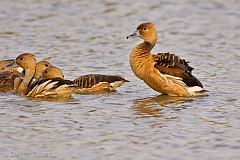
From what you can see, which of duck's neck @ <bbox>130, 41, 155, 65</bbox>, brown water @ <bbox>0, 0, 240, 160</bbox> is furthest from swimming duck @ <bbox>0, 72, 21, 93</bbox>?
duck's neck @ <bbox>130, 41, 155, 65</bbox>

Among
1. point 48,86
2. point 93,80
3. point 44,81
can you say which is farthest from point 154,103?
point 44,81

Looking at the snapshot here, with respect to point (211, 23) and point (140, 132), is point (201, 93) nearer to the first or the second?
point (140, 132)

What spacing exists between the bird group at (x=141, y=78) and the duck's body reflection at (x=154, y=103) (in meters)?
0.15

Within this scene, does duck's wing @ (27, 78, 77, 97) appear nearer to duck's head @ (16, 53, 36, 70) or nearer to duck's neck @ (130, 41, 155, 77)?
duck's head @ (16, 53, 36, 70)

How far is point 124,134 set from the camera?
10.9 m

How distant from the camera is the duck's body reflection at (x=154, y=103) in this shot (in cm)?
1246

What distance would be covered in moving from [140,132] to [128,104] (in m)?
2.03

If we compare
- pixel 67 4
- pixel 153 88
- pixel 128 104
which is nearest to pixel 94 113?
pixel 128 104

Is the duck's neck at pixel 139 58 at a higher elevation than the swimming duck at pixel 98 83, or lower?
higher

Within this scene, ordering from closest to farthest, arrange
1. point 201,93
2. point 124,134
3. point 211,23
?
1. point 124,134
2. point 201,93
3. point 211,23

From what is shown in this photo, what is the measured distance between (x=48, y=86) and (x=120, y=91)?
1.31 metres

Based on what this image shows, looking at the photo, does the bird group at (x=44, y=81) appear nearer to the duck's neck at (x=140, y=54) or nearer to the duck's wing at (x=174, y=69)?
the duck's neck at (x=140, y=54)

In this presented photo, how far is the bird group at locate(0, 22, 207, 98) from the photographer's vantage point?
13625mm

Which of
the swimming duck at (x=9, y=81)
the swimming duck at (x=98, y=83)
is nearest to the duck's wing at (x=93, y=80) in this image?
the swimming duck at (x=98, y=83)
